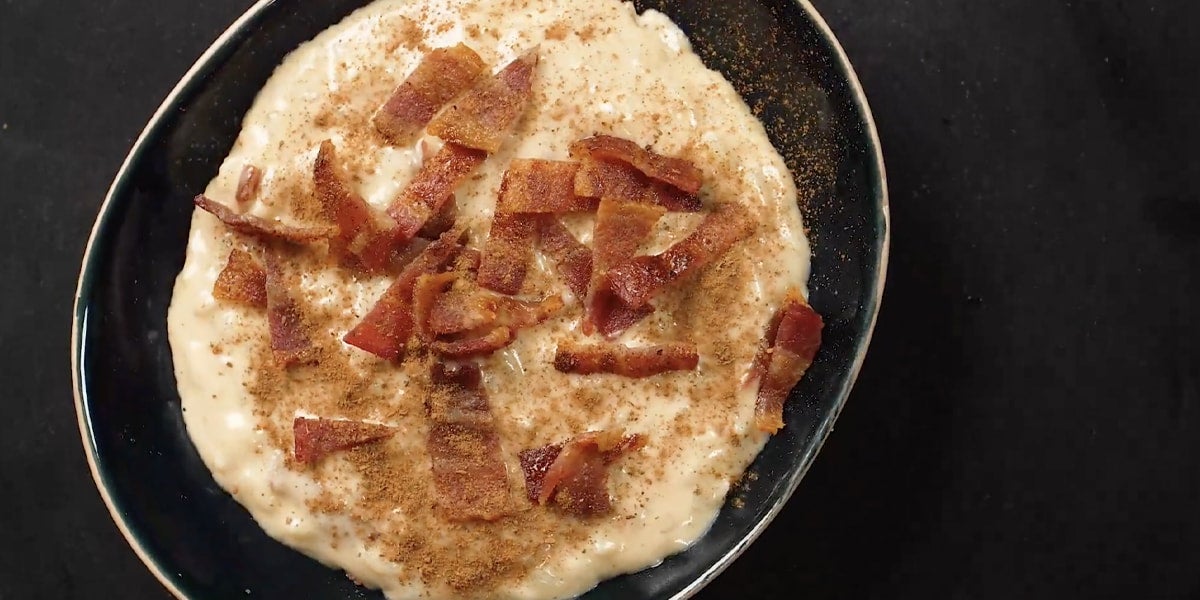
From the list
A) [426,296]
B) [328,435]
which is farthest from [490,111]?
[328,435]

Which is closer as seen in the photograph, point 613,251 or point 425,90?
point 613,251

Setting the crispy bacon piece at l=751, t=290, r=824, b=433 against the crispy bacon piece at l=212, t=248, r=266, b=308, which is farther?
the crispy bacon piece at l=212, t=248, r=266, b=308

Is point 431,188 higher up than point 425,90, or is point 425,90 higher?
point 425,90

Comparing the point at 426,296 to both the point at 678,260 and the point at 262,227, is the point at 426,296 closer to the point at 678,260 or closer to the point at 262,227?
the point at 262,227

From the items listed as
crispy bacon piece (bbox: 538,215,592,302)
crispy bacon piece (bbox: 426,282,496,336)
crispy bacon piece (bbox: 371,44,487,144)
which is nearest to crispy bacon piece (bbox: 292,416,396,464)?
crispy bacon piece (bbox: 426,282,496,336)

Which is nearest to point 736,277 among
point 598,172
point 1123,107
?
point 598,172

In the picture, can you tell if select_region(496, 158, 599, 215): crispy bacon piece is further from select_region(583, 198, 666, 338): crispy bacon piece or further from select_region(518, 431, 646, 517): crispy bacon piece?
select_region(518, 431, 646, 517): crispy bacon piece

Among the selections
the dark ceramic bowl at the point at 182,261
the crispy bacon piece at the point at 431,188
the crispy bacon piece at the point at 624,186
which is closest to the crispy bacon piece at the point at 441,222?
the crispy bacon piece at the point at 431,188
